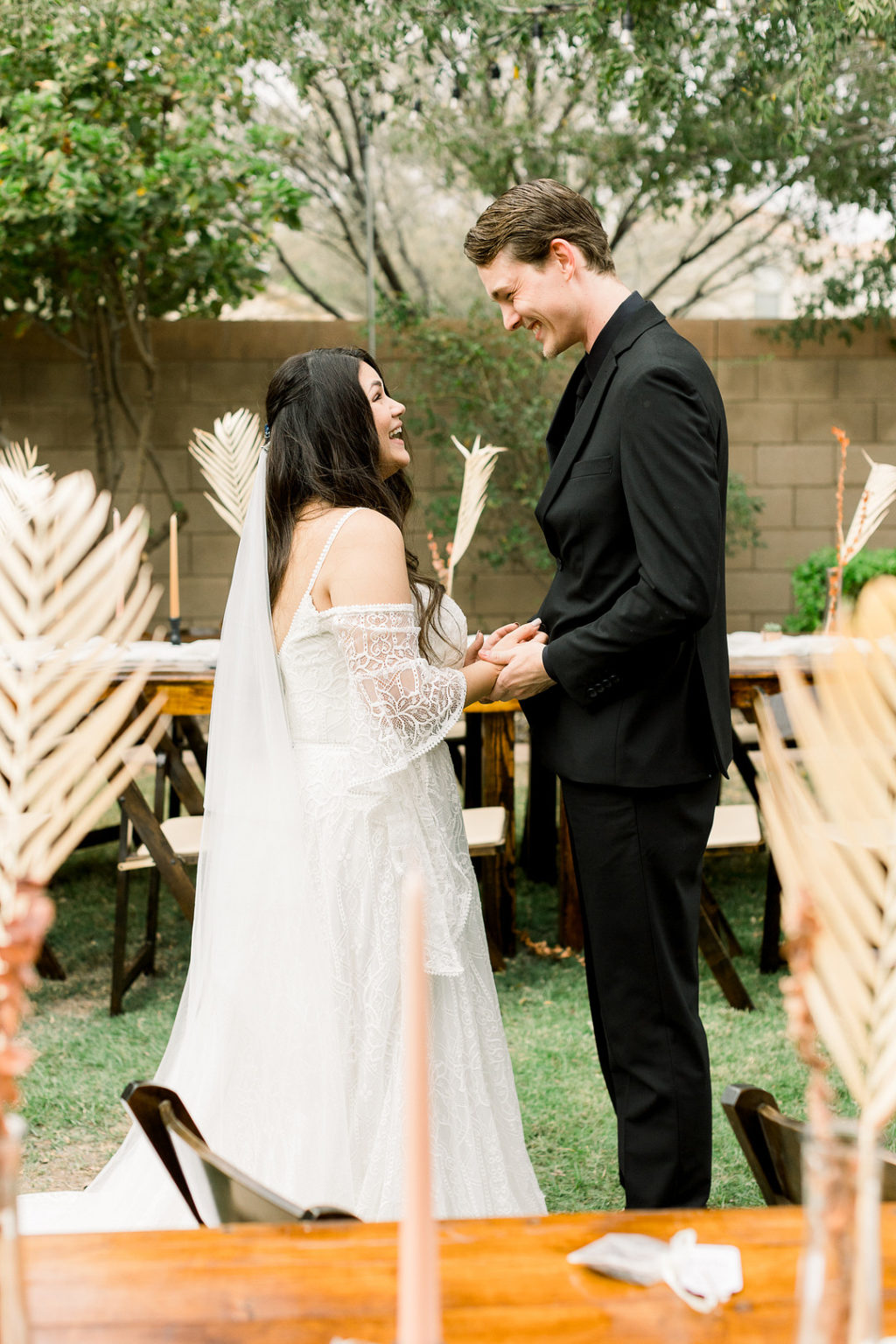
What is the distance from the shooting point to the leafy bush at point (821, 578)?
6137 millimetres

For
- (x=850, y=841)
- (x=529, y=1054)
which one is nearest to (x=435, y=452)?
(x=529, y=1054)

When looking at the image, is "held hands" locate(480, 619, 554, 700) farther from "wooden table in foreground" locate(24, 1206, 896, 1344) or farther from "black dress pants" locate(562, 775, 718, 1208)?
"wooden table in foreground" locate(24, 1206, 896, 1344)

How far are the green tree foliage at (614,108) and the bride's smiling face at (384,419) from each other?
266 centimetres

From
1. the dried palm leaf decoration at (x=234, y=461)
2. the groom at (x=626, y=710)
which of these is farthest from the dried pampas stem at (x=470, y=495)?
the groom at (x=626, y=710)

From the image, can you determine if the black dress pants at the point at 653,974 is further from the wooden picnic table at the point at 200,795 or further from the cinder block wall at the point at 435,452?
the cinder block wall at the point at 435,452

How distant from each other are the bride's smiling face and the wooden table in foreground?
1.48 meters

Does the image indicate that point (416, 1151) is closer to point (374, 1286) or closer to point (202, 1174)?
point (374, 1286)

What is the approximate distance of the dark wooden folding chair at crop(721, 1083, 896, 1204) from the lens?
105 cm

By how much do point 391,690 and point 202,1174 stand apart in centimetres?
107

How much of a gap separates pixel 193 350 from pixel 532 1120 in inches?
216

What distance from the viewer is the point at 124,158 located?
5715 mm

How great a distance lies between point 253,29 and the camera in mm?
5207

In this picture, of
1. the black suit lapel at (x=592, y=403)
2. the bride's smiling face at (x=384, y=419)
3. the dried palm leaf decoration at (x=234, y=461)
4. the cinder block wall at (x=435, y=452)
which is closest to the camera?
the black suit lapel at (x=592, y=403)

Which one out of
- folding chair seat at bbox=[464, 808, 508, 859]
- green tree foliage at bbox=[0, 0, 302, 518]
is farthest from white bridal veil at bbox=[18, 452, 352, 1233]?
green tree foliage at bbox=[0, 0, 302, 518]
